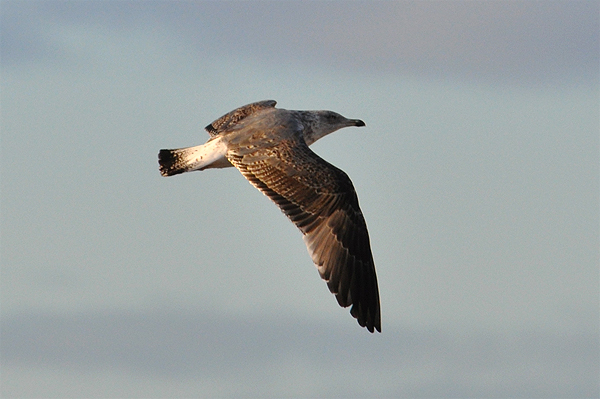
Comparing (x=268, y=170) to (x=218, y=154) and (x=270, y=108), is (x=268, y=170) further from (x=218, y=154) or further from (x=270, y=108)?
(x=270, y=108)

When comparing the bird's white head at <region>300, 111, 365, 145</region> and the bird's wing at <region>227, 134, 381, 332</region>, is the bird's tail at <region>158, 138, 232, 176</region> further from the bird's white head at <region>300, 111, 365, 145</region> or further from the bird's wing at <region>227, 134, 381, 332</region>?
the bird's white head at <region>300, 111, 365, 145</region>

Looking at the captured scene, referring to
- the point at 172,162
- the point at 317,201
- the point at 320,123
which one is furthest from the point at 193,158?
the point at 320,123

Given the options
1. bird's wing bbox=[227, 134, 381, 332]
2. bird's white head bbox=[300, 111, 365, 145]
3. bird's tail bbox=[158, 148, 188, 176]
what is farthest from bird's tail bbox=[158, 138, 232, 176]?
bird's white head bbox=[300, 111, 365, 145]

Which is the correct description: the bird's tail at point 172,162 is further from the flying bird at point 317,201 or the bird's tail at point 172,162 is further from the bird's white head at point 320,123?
the bird's white head at point 320,123

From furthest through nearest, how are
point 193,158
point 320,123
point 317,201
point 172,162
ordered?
point 320,123 → point 172,162 → point 193,158 → point 317,201

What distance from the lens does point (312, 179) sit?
2814cm

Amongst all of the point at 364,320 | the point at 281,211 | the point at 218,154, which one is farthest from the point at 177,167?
the point at 364,320

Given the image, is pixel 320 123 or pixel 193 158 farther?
pixel 320 123

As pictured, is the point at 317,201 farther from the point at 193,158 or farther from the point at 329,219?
the point at 193,158

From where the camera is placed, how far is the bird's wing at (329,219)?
2783 cm

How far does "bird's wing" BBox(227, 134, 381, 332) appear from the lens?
27833 mm

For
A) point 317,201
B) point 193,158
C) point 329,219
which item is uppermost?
point 193,158

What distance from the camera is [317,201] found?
28031 mm

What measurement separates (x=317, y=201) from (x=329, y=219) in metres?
0.42
